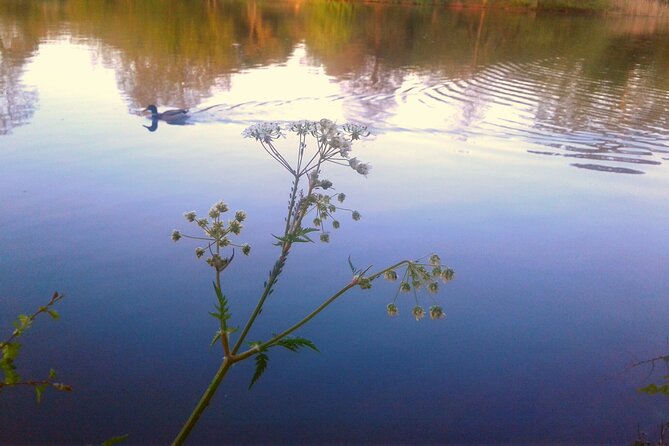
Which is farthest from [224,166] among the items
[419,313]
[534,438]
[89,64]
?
[89,64]

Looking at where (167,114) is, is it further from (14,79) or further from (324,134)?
(324,134)

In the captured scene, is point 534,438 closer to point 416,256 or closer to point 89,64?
point 416,256

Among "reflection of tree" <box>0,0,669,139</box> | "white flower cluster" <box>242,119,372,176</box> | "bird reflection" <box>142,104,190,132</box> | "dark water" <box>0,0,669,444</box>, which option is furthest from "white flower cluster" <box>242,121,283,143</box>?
"reflection of tree" <box>0,0,669,139</box>

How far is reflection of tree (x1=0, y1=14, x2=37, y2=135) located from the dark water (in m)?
0.08

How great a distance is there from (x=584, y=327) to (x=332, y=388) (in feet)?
6.40

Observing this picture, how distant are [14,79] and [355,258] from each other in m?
9.73

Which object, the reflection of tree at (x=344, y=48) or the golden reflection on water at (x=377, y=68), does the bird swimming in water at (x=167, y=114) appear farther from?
the reflection of tree at (x=344, y=48)

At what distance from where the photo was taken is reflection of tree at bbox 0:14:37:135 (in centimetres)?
914

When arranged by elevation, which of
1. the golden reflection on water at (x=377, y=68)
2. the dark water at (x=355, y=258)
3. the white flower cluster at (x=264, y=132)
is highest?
the white flower cluster at (x=264, y=132)

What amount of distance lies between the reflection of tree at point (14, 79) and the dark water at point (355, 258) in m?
0.08

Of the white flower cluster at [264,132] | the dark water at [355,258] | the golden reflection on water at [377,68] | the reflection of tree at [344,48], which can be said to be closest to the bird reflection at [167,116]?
the dark water at [355,258]

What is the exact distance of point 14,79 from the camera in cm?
1167

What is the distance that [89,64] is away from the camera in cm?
Answer: 1357

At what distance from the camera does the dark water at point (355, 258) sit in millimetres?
3357
